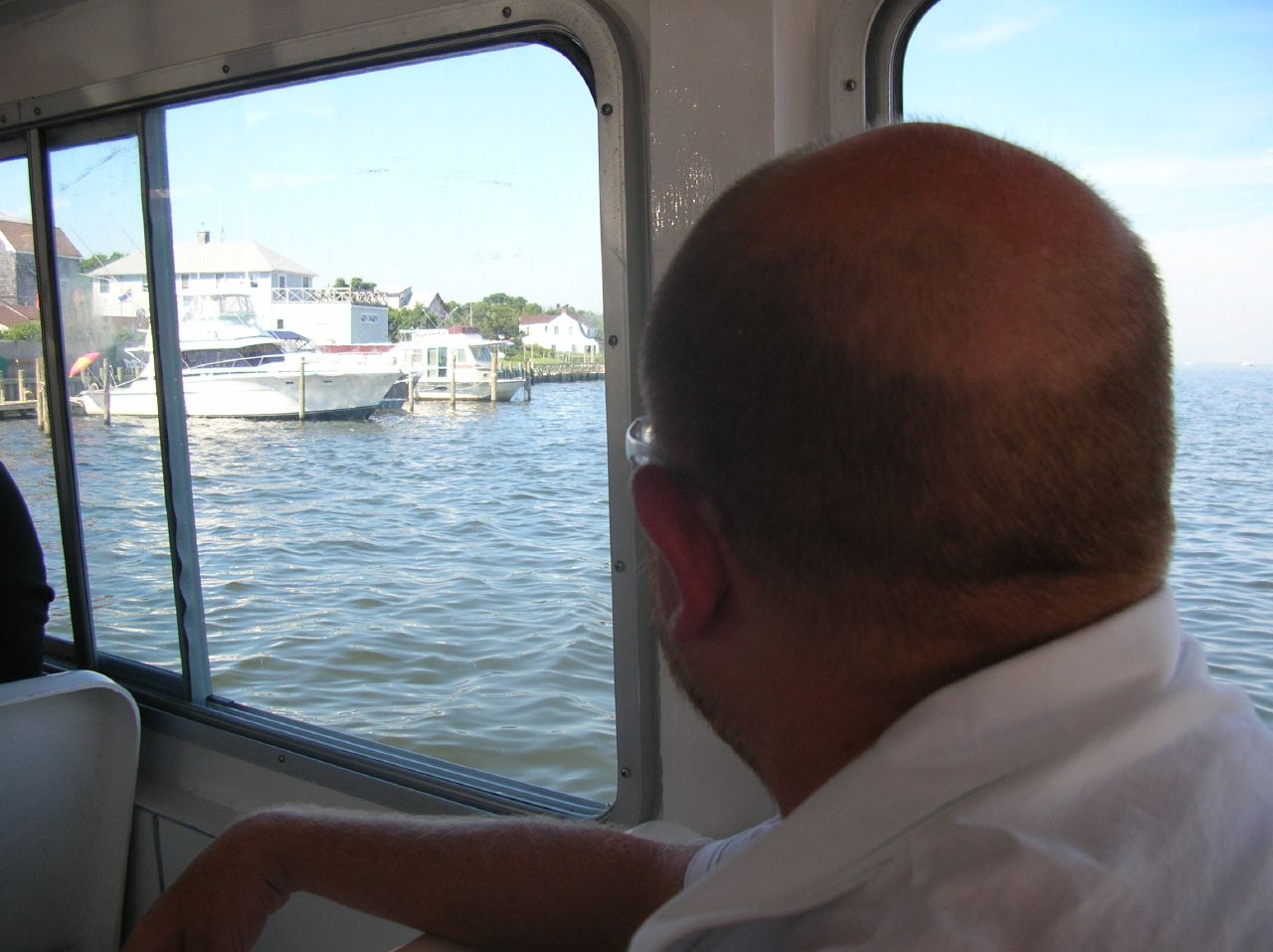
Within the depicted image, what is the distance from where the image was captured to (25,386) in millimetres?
3260

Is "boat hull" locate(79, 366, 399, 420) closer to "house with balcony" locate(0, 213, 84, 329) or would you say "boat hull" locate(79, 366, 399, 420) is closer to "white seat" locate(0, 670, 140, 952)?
"house with balcony" locate(0, 213, 84, 329)

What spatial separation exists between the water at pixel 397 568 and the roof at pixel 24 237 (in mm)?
509

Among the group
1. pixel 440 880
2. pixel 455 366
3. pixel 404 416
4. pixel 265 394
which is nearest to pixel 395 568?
pixel 404 416

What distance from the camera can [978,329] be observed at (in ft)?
1.83

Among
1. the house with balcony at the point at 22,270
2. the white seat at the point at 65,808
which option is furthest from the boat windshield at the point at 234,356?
the white seat at the point at 65,808

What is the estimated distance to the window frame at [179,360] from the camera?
1.87 meters

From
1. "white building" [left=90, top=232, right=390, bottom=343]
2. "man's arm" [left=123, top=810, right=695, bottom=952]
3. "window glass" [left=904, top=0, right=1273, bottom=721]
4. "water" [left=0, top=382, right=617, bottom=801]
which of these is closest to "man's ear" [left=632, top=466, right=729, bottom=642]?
"man's arm" [left=123, top=810, right=695, bottom=952]

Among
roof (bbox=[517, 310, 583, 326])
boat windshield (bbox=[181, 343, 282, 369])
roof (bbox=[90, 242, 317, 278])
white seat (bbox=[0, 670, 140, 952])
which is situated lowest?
white seat (bbox=[0, 670, 140, 952])

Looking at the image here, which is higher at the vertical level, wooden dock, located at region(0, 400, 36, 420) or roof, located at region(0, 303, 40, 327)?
roof, located at region(0, 303, 40, 327)

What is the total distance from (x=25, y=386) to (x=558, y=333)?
205 cm

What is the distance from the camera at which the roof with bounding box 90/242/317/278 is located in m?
2.79

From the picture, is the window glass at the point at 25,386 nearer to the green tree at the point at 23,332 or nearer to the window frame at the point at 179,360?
the green tree at the point at 23,332

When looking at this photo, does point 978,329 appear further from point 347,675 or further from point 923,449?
point 347,675

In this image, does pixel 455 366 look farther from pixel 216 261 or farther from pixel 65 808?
pixel 65 808
